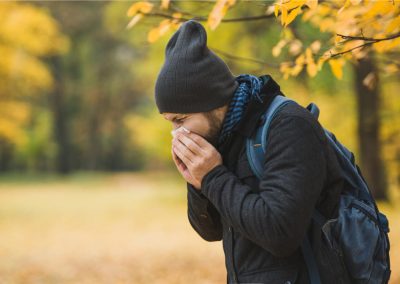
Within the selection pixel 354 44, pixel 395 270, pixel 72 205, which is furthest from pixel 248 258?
pixel 72 205

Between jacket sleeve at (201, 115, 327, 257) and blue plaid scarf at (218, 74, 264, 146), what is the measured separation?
0.16 meters

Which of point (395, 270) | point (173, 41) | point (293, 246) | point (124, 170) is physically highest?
point (173, 41)

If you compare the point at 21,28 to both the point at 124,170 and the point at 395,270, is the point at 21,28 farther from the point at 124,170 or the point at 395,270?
the point at 124,170

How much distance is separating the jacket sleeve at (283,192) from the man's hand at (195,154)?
10 cm

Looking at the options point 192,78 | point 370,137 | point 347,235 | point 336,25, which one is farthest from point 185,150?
point 370,137

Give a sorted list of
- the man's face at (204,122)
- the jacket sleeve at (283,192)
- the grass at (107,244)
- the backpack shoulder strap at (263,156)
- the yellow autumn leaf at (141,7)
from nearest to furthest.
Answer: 1. the jacket sleeve at (283,192)
2. the backpack shoulder strap at (263,156)
3. the man's face at (204,122)
4. the yellow autumn leaf at (141,7)
5. the grass at (107,244)

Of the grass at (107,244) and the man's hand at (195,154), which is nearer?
the man's hand at (195,154)

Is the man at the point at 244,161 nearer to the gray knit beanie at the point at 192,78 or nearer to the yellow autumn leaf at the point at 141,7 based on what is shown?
the gray knit beanie at the point at 192,78

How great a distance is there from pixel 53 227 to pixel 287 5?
1279cm

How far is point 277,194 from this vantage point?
4.87 ft

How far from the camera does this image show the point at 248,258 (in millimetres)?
1665

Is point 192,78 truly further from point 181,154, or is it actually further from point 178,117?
point 181,154

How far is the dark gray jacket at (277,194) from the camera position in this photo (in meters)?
1.49

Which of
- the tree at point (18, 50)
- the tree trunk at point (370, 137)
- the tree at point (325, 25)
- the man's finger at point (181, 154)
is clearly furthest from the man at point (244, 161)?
the tree at point (18, 50)
